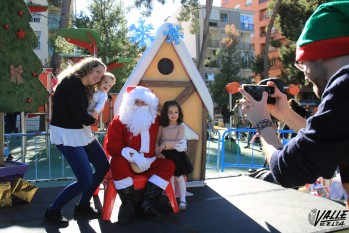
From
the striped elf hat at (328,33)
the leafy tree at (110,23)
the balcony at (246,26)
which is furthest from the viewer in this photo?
the balcony at (246,26)

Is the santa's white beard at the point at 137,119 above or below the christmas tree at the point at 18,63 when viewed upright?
below

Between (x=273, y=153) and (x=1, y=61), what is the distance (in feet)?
13.9

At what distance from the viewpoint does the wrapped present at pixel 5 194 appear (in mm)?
4221

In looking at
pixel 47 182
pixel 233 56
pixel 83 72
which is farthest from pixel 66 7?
pixel 233 56

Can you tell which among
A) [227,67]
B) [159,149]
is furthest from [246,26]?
[159,149]

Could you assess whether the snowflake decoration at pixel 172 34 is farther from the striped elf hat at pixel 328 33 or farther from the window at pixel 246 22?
the window at pixel 246 22

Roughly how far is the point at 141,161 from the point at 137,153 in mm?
108

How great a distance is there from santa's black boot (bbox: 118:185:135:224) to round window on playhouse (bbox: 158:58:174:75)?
1997 millimetres

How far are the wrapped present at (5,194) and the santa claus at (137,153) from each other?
1330 mm

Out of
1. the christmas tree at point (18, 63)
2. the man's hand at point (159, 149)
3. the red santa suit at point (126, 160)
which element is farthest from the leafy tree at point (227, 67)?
the red santa suit at point (126, 160)

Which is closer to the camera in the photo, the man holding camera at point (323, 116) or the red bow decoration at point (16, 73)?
the man holding camera at point (323, 116)

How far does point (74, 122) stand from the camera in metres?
3.54

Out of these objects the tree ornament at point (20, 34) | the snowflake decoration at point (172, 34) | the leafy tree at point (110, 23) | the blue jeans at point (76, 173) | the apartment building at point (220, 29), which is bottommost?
the blue jeans at point (76, 173)

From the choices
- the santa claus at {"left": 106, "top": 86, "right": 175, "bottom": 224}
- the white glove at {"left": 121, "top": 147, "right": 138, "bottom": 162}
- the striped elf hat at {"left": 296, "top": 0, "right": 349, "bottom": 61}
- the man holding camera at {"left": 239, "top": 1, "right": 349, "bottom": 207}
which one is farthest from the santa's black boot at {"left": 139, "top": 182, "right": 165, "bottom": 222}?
the striped elf hat at {"left": 296, "top": 0, "right": 349, "bottom": 61}
